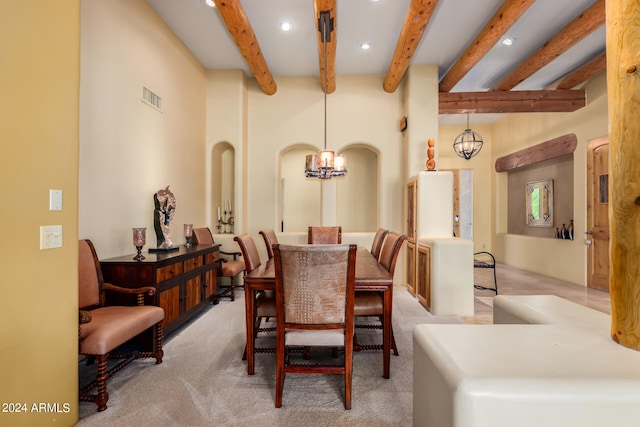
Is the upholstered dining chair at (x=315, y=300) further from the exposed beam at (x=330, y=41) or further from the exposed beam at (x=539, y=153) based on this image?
the exposed beam at (x=539, y=153)

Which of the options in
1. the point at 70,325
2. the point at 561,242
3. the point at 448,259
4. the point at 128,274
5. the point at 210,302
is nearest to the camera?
the point at 70,325

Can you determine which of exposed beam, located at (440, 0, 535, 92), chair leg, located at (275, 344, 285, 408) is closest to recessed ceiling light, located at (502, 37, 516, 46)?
exposed beam, located at (440, 0, 535, 92)

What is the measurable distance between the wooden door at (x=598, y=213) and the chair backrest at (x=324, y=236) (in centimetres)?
408

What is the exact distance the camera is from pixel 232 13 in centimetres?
323

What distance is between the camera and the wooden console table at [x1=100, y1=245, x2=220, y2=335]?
2.60 m

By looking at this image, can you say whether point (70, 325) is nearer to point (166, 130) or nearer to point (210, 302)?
point (210, 302)

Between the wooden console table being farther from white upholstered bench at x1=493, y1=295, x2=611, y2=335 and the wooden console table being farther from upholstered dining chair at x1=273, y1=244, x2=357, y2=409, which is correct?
white upholstered bench at x1=493, y1=295, x2=611, y2=335

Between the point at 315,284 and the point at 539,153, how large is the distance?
20.5 feet

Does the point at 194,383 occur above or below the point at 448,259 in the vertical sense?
below

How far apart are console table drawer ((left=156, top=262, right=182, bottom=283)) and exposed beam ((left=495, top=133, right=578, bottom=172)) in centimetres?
638

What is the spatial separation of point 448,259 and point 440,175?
116cm

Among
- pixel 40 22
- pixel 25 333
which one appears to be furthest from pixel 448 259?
pixel 40 22

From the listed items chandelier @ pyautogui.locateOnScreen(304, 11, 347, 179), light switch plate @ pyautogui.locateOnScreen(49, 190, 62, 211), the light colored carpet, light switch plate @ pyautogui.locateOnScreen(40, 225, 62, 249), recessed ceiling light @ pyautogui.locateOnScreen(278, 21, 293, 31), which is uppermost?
recessed ceiling light @ pyautogui.locateOnScreen(278, 21, 293, 31)

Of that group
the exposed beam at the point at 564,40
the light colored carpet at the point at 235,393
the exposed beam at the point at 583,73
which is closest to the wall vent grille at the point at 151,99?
the light colored carpet at the point at 235,393
